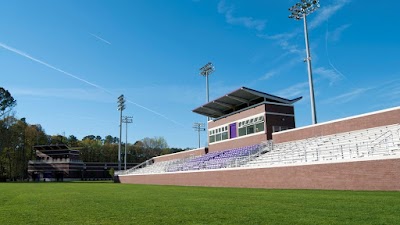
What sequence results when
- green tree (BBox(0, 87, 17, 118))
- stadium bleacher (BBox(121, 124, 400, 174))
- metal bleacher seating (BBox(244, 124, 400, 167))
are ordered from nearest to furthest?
metal bleacher seating (BBox(244, 124, 400, 167)) → stadium bleacher (BBox(121, 124, 400, 174)) → green tree (BBox(0, 87, 17, 118))

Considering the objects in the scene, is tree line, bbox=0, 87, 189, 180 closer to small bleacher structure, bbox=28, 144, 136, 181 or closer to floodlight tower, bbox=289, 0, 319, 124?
small bleacher structure, bbox=28, 144, 136, 181

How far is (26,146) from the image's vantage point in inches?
3371

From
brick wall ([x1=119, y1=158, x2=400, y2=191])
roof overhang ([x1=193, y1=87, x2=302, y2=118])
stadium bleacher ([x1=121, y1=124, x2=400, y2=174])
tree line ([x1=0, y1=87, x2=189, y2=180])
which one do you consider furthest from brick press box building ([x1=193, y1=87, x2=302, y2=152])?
tree line ([x1=0, y1=87, x2=189, y2=180])

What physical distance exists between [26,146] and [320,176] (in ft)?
277

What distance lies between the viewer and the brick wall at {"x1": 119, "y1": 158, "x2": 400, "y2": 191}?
14.3 meters

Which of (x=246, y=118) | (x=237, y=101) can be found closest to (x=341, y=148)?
(x=246, y=118)

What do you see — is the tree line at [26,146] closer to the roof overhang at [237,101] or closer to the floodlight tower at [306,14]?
the roof overhang at [237,101]

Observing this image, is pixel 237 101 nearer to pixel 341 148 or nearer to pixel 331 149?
pixel 331 149

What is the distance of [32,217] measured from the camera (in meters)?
8.04

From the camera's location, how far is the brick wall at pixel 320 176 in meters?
14.3

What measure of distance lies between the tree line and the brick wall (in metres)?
56.0

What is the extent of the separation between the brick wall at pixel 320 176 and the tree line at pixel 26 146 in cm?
5604

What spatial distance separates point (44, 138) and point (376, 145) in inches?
3615

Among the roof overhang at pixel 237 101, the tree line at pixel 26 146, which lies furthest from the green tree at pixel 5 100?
the roof overhang at pixel 237 101
